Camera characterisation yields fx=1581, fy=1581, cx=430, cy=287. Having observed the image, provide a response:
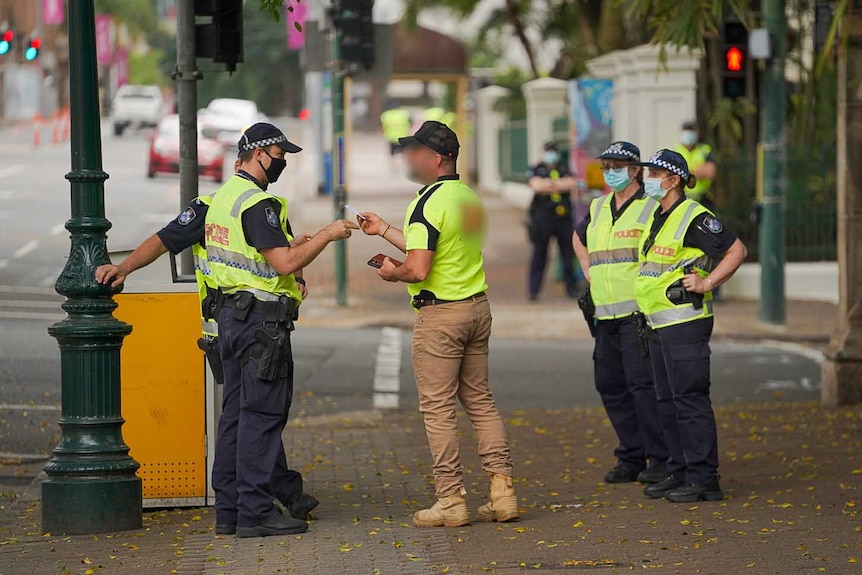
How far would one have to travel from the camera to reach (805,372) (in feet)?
45.4

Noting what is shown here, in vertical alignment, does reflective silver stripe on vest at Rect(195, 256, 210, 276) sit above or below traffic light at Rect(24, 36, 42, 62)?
below

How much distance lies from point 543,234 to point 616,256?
1003 cm

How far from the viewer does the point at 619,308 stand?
331 inches

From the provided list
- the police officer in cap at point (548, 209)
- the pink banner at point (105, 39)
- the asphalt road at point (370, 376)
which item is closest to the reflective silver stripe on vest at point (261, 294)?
the asphalt road at point (370, 376)

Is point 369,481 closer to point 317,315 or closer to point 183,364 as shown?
point 183,364

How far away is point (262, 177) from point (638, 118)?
12.4 meters

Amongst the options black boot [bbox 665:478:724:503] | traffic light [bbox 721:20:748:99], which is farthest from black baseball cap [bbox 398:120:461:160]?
traffic light [bbox 721:20:748:99]

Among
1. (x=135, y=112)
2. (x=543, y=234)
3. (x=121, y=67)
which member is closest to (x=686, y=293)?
(x=543, y=234)

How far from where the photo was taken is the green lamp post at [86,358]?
717 centimetres

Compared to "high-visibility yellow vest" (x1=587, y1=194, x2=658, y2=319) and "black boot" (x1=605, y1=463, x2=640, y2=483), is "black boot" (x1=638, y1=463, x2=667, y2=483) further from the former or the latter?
"high-visibility yellow vest" (x1=587, y1=194, x2=658, y2=319)

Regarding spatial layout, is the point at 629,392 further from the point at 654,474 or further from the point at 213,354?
the point at 213,354

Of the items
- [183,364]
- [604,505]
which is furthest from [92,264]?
[604,505]

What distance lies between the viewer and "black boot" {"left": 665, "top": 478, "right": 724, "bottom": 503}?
792cm

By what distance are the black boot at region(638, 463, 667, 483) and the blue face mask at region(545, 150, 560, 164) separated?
996 centimetres
